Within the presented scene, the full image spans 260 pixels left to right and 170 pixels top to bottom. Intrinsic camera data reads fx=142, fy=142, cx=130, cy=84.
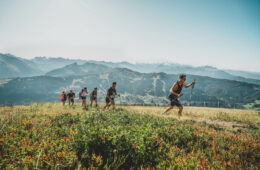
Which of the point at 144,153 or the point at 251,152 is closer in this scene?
the point at 144,153

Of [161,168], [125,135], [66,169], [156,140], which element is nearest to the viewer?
[66,169]

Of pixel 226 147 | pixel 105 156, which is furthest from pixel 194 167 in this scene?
pixel 226 147

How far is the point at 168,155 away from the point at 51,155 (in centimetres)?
268

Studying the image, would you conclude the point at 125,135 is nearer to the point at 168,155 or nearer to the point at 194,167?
the point at 168,155

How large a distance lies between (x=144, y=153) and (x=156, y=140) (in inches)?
27.0

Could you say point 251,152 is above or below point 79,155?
below

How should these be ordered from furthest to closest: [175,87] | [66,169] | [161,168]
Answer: [175,87] < [161,168] < [66,169]

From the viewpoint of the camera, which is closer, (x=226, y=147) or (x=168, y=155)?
(x=168, y=155)

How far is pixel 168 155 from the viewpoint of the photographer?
3.55 meters

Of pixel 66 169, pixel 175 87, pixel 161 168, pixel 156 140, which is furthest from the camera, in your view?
pixel 175 87

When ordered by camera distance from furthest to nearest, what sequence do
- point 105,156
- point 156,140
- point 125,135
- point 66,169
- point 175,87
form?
1. point 175,87
2. point 156,140
3. point 125,135
4. point 105,156
5. point 66,169

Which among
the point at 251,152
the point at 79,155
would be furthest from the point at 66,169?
the point at 251,152

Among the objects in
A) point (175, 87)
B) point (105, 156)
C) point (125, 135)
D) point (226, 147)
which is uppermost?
point (175, 87)

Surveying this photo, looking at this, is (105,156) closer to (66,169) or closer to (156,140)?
(66,169)
